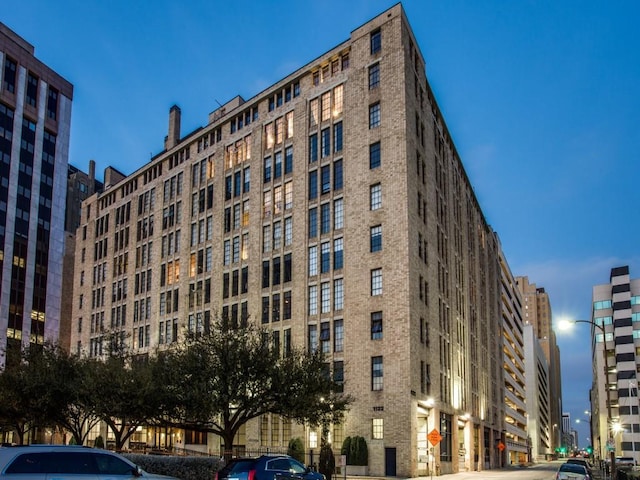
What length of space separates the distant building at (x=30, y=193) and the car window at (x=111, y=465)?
8382cm

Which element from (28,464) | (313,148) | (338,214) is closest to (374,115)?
(313,148)

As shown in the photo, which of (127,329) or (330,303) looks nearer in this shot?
(330,303)

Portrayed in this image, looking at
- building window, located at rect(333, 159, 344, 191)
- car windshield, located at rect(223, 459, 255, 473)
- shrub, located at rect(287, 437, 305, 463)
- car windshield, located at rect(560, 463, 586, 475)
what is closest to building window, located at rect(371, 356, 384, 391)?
shrub, located at rect(287, 437, 305, 463)

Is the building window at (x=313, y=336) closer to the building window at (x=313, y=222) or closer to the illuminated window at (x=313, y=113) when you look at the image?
the building window at (x=313, y=222)

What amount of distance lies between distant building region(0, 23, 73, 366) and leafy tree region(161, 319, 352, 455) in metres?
68.8

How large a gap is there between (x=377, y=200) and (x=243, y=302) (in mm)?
17621

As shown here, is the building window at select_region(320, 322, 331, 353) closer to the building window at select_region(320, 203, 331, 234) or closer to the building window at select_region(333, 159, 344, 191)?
the building window at select_region(320, 203, 331, 234)

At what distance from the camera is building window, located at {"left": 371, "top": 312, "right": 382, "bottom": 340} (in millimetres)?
53188

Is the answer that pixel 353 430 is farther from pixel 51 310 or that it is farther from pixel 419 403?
pixel 51 310

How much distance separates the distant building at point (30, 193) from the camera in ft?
322

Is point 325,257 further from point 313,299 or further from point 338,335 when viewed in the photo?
point 338,335

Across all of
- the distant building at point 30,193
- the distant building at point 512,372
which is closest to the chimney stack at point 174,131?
the distant building at point 30,193

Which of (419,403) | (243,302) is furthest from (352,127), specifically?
(419,403)

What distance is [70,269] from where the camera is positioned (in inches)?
4626
